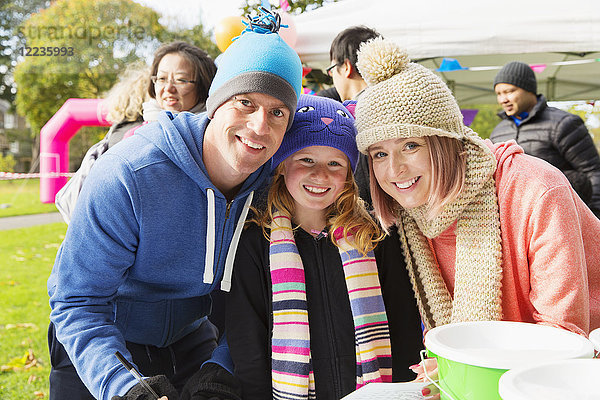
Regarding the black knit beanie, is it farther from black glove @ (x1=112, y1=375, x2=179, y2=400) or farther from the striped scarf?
black glove @ (x1=112, y1=375, x2=179, y2=400)

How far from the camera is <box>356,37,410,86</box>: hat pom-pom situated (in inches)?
69.0

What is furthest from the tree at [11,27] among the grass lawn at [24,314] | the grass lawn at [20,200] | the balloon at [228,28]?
the balloon at [228,28]

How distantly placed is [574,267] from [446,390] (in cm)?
71

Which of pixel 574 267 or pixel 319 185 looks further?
pixel 319 185

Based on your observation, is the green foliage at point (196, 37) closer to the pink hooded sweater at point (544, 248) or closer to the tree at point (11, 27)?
the tree at point (11, 27)

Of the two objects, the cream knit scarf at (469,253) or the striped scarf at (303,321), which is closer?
the cream knit scarf at (469,253)

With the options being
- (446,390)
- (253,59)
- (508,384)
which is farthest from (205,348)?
(508,384)

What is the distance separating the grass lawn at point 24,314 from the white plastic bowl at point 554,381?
3725 mm

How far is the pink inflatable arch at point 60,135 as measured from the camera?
7324 millimetres

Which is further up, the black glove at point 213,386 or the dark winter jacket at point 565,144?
the dark winter jacket at point 565,144

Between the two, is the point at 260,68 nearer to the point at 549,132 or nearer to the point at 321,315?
the point at 321,315

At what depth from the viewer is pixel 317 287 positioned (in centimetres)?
204

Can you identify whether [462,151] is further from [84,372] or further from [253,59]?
[84,372]

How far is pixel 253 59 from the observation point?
71.1 inches
